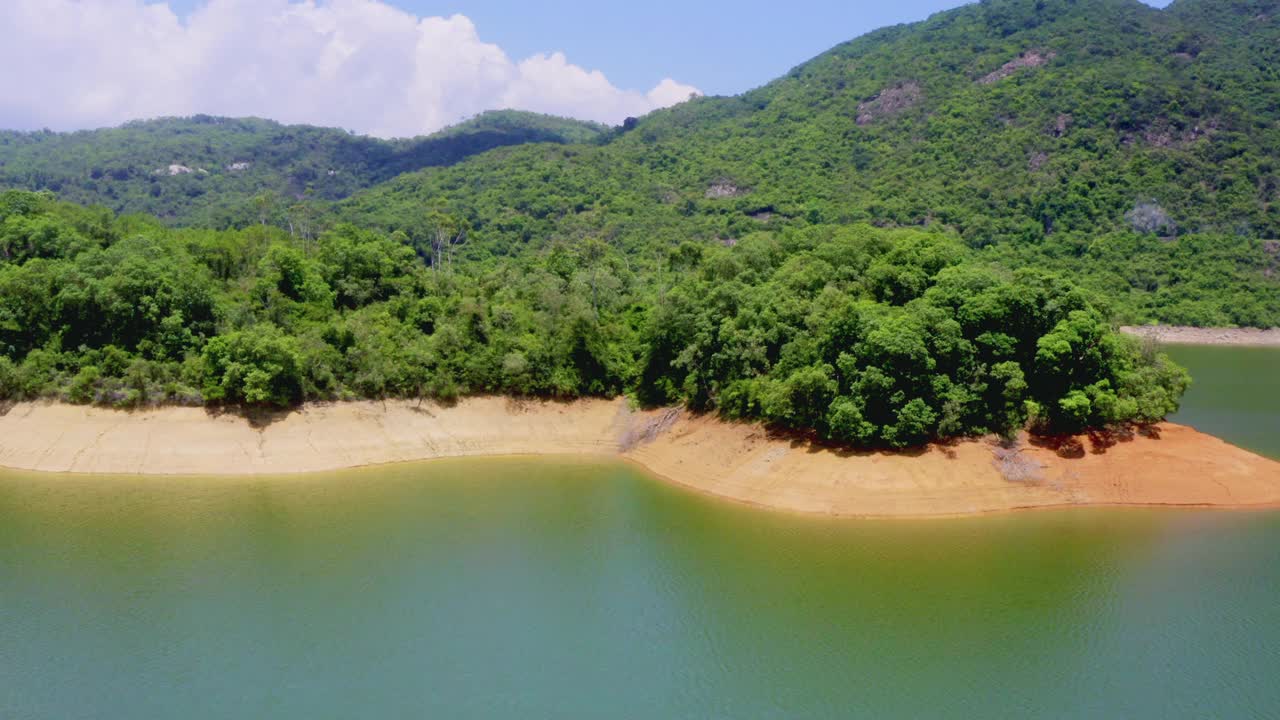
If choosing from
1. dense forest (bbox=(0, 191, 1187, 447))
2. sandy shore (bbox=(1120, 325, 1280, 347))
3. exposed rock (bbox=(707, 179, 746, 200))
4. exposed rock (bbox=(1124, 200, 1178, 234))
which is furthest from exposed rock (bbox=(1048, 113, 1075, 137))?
dense forest (bbox=(0, 191, 1187, 447))

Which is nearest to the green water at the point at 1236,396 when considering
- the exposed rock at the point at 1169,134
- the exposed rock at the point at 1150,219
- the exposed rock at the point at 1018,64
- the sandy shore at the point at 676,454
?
the sandy shore at the point at 676,454

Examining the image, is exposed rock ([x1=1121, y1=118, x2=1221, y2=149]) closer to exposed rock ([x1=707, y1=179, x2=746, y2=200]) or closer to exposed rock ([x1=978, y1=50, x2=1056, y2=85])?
exposed rock ([x1=978, y1=50, x2=1056, y2=85])

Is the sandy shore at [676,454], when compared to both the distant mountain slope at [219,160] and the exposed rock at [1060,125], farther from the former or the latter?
the exposed rock at [1060,125]

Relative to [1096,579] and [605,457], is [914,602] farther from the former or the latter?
[605,457]

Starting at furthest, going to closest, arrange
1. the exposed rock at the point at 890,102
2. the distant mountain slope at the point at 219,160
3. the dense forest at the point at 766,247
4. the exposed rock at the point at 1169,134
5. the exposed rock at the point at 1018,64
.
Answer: the distant mountain slope at the point at 219,160
the exposed rock at the point at 890,102
the exposed rock at the point at 1018,64
the exposed rock at the point at 1169,134
the dense forest at the point at 766,247

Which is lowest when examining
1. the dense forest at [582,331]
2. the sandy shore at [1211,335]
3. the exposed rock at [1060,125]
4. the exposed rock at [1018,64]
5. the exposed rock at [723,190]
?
the sandy shore at [1211,335]

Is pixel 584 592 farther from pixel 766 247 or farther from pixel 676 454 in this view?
pixel 766 247

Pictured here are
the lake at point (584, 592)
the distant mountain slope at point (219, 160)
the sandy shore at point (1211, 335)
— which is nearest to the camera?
the lake at point (584, 592)
